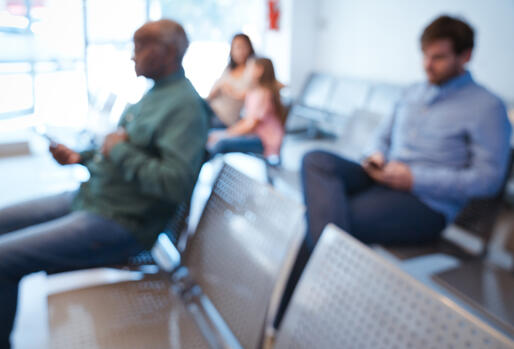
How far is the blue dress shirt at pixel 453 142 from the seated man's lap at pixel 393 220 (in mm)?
63

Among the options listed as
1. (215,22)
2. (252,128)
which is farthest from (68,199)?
(215,22)

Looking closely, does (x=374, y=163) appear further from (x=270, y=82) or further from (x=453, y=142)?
(x=270, y=82)

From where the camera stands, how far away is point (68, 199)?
1.50 metres

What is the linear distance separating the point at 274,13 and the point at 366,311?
5522 millimetres

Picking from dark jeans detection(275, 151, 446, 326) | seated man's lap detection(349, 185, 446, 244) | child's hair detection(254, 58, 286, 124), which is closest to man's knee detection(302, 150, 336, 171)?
dark jeans detection(275, 151, 446, 326)

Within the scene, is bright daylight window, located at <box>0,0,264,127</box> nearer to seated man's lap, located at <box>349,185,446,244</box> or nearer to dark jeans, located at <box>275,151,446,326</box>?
dark jeans, located at <box>275,151,446,326</box>

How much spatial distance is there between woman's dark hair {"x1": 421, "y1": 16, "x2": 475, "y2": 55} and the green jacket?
969mm

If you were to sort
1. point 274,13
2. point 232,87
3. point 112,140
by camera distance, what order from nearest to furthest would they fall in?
point 112,140, point 232,87, point 274,13

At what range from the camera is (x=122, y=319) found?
43.3 inches

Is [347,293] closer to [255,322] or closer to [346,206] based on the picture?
[255,322]

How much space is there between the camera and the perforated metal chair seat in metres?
1.02

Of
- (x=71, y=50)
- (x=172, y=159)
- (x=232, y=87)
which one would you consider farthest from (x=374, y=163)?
(x=71, y=50)

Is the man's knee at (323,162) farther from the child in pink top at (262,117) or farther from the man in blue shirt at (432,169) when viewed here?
the child in pink top at (262,117)

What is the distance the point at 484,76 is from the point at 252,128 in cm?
233
